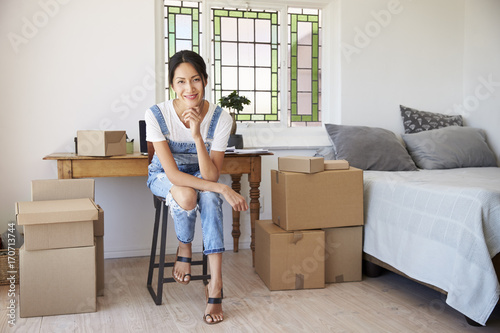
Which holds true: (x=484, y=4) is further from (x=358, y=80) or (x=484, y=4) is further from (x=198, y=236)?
(x=198, y=236)

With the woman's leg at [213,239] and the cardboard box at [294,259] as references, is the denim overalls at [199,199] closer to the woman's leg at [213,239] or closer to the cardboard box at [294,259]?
the woman's leg at [213,239]

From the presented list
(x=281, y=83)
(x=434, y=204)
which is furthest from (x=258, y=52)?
(x=434, y=204)

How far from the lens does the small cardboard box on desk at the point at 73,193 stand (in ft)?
8.09

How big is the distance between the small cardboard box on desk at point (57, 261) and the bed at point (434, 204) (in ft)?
4.94

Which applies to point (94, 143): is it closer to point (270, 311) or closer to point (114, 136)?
point (114, 136)

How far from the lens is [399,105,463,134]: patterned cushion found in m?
3.70

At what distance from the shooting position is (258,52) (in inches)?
146

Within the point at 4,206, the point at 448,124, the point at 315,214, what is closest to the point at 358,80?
the point at 448,124

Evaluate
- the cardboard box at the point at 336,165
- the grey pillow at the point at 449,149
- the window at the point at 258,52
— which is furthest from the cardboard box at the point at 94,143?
the grey pillow at the point at 449,149

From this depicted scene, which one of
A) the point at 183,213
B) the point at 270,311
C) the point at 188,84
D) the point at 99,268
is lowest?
the point at 270,311

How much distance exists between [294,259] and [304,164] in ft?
1.70

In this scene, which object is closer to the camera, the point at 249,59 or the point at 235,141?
the point at 235,141

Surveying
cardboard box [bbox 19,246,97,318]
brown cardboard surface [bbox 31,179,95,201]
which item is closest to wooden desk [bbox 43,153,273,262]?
brown cardboard surface [bbox 31,179,95,201]

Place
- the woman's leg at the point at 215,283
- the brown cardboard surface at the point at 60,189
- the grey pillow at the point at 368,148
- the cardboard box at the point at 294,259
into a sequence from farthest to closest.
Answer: the grey pillow at the point at 368,148, the cardboard box at the point at 294,259, the brown cardboard surface at the point at 60,189, the woman's leg at the point at 215,283
